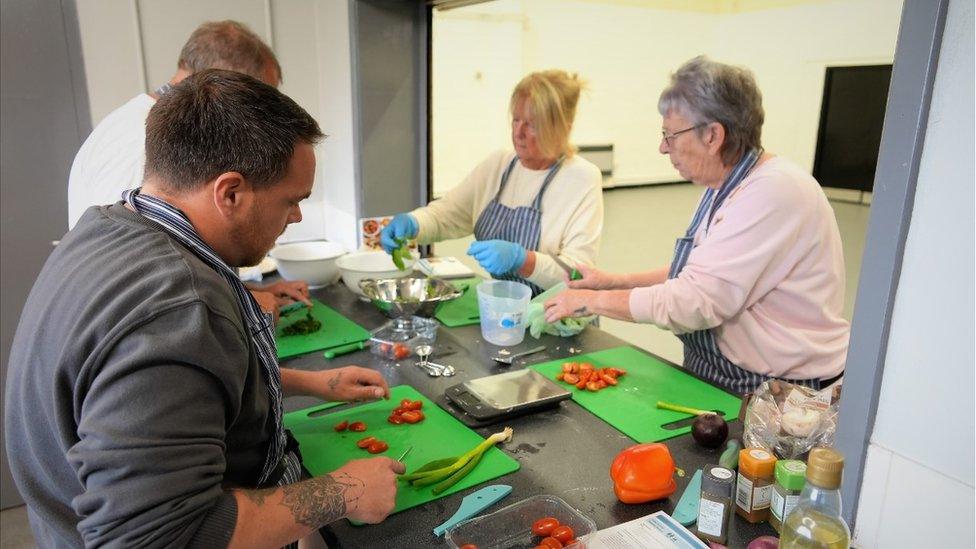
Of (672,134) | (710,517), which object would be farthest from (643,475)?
(672,134)

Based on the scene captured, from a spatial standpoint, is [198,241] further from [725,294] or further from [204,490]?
[725,294]

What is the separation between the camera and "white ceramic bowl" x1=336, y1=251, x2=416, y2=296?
2.15 m

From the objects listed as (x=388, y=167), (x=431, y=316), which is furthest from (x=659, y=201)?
(x=431, y=316)

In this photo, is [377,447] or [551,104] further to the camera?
[551,104]

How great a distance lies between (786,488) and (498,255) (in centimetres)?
117

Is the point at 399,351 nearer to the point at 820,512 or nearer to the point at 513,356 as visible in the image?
the point at 513,356

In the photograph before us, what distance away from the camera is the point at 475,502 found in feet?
3.44

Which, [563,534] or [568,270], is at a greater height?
[568,270]

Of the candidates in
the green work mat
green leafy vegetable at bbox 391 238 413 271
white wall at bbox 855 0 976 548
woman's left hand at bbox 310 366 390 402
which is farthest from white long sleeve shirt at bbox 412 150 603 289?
white wall at bbox 855 0 976 548

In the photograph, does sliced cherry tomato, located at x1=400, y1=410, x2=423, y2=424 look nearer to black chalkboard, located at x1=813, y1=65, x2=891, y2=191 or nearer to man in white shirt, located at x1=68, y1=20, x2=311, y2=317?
man in white shirt, located at x1=68, y1=20, x2=311, y2=317

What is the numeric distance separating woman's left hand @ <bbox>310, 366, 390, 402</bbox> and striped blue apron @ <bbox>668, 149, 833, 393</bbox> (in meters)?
0.82

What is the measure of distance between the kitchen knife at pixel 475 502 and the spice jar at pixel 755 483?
0.38m

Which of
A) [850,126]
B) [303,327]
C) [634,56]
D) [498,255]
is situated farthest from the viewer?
[634,56]

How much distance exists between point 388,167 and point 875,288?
216 cm
